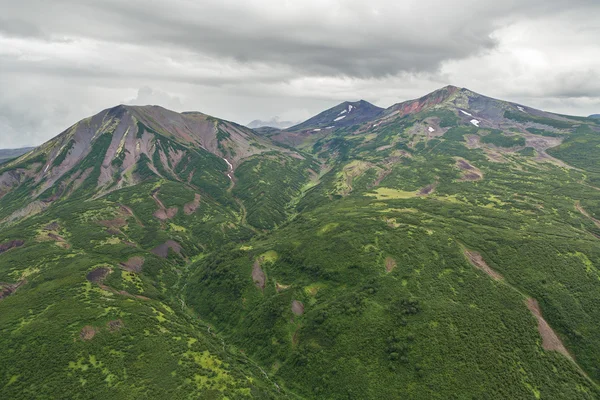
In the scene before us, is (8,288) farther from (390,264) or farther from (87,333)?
(390,264)

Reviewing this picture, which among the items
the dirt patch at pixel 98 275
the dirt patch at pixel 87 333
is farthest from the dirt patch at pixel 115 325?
the dirt patch at pixel 98 275

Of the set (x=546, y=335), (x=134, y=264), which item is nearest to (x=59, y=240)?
(x=134, y=264)

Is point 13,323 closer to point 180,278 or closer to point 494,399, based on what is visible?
Answer: point 180,278

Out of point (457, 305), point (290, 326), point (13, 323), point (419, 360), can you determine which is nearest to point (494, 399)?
point (419, 360)

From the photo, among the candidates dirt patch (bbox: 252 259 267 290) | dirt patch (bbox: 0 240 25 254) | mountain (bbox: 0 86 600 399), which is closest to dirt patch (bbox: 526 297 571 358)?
mountain (bbox: 0 86 600 399)

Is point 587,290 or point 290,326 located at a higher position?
point 587,290

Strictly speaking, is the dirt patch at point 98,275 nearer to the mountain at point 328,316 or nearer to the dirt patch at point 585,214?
the mountain at point 328,316
